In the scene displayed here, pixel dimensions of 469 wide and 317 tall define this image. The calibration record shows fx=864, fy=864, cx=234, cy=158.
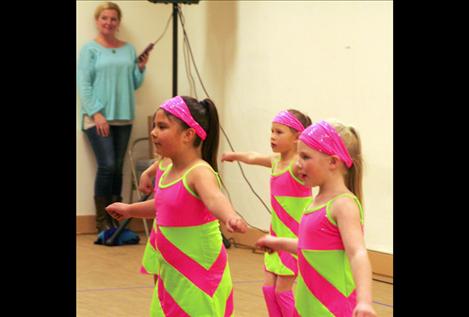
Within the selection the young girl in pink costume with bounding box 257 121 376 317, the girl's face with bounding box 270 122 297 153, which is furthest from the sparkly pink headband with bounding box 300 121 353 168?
the girl's face with bounding box 270 122 297 153

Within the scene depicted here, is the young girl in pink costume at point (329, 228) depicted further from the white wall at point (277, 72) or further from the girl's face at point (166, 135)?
the white wall at point (277, 72)

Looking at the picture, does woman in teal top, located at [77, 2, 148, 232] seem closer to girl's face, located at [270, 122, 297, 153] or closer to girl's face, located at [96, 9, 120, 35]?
girl's face, located at [96, 9, 120, 35]

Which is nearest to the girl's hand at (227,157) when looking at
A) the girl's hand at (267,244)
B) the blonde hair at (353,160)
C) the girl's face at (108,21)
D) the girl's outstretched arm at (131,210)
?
the girl's outstretched arm at (131,210)

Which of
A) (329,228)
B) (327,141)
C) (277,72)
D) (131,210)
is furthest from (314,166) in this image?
(277,72)

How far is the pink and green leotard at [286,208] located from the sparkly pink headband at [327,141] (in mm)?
1754

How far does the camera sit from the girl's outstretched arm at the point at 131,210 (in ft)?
13.6

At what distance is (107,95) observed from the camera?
9.52 meters

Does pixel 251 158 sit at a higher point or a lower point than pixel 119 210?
higher

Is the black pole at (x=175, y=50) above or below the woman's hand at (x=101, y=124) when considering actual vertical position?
above

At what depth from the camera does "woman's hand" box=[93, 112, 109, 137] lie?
946cm

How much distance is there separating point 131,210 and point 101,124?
17.7 feet

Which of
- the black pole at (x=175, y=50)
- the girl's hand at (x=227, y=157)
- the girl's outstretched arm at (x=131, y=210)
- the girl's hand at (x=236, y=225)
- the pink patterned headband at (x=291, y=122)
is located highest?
the black pole at (x=175, y=50)

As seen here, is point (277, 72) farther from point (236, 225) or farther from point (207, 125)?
point (236, 225)

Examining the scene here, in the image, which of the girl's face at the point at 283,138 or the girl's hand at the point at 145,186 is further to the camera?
the girl's face at the point at 283,138
